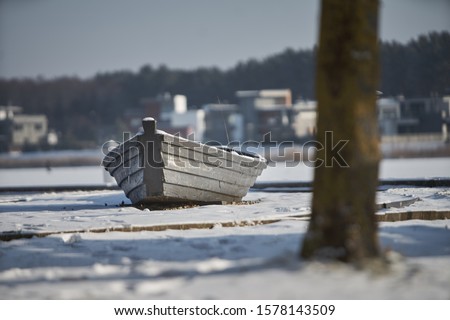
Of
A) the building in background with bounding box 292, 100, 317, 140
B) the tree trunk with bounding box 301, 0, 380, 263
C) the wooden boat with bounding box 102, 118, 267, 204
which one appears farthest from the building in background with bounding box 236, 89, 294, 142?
the tree trunk with bounding box 301, 0, 380, 263

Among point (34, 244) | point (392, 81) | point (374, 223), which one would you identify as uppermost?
point (392, 81)

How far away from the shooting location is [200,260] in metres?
6.49

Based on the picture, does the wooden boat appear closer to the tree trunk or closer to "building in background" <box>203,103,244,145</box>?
the tree trunk

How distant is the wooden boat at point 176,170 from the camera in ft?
37.1

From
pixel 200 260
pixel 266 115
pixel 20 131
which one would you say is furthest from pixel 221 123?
pixel 200 260

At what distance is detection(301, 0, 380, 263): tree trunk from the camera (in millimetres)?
5480

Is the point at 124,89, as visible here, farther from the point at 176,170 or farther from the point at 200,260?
the point at 200,260

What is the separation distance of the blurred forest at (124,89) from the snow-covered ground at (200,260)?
→ 9577cm

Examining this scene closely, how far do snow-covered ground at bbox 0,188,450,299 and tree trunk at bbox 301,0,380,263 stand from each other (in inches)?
11.0

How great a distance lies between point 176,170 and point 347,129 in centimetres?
625

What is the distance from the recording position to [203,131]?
332 ft

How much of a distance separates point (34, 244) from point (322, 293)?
13.5 feet

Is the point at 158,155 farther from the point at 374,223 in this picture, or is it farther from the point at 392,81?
the point at 392,81
